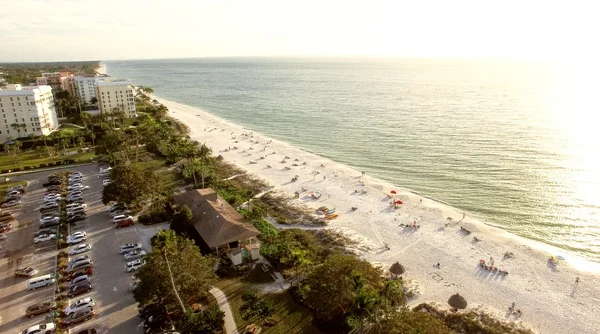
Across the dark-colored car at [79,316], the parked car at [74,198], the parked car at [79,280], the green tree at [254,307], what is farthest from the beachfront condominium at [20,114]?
the green tree at [254,307]

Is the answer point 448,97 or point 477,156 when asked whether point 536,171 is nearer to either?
point 477,156

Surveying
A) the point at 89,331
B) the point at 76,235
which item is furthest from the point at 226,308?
the point at 76,235

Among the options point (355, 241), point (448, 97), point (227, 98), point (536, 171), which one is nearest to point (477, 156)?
point (536, 171)

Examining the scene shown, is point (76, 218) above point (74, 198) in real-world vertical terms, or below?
below

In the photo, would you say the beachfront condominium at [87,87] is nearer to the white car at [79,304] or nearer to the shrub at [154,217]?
the shrub at [154,217]

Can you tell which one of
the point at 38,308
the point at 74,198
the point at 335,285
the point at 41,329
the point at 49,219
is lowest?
the point at 38,308

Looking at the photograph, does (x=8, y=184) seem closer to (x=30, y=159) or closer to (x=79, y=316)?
(x=30, y=159)

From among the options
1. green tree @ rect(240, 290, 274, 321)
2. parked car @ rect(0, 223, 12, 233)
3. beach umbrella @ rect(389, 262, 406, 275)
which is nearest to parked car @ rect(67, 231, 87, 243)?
parked car @ rect(0, 223, 12, 233)
